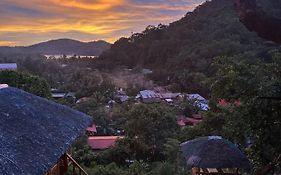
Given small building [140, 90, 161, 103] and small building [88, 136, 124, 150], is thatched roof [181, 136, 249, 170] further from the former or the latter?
small building [140, 90, 161, 103]

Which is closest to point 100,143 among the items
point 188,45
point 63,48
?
point 188,45

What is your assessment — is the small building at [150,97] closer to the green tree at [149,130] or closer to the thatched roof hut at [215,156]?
the green tree at [149,130]

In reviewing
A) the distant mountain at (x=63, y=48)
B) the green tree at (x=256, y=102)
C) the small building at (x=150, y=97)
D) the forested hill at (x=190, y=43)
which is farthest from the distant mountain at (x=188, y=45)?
the green tree at (x=256, y=102)

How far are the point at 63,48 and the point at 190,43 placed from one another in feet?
72.9

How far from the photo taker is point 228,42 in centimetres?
3903

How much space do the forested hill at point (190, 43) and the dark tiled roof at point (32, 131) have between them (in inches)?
924

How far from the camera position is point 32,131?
5715 millimetres

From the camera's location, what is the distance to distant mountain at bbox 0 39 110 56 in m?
61.6

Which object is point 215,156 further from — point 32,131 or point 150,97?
point 150,97

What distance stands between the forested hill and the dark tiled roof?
77.0ft

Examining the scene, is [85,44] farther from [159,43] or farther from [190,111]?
[190,111]

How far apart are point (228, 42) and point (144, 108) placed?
23408 mm

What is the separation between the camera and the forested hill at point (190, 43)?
128 ft

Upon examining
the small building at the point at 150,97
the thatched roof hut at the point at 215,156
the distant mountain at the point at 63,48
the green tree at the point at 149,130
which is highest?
the distant mountain at the point at 63,48
